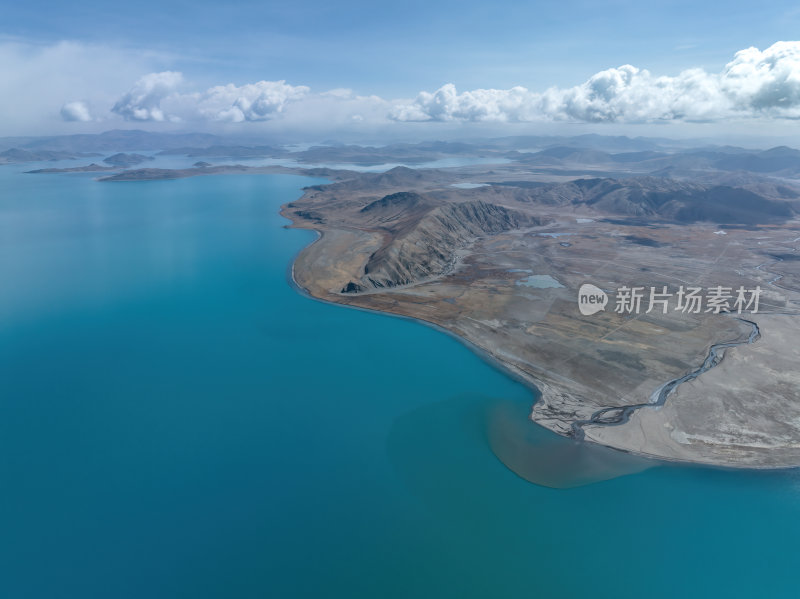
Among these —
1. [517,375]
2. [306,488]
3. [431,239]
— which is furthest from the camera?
[431,239]

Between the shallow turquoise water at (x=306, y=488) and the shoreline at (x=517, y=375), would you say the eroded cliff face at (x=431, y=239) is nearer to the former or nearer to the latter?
the shoreline at (x=517, y=375)

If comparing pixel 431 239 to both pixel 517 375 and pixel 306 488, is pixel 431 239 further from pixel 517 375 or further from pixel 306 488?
pixel 306 488

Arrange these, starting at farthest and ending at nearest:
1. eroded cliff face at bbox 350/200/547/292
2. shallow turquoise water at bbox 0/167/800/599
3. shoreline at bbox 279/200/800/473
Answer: eroded cliff face at bbox 350/200/547/292 < shoreline at bbox 279/200/800/473 < shallow turquoise water at bbox 0/167/800/599

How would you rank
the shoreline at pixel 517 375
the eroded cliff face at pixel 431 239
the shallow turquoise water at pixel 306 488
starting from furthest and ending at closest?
the eroded cliff face at pixel 431 239 < the shoreline at pixel 517 375 < the shallow turquoise water at pixel 306 488

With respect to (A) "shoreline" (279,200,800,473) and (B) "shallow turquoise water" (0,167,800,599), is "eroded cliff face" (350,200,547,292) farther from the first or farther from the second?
(B) "shallow turquoise water" (0,167,800,599)

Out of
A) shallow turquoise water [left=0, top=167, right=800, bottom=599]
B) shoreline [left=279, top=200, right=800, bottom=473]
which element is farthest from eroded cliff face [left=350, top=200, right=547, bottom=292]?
shallow turquoise water [left=0, top=167, right=800, bottom=599]

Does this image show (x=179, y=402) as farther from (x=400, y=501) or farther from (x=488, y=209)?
(x=488, y=209)

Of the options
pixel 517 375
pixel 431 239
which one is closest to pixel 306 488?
pixel 517 375

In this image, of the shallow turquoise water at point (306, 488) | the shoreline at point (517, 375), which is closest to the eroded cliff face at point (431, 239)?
the shoreline at point (517, 375)
